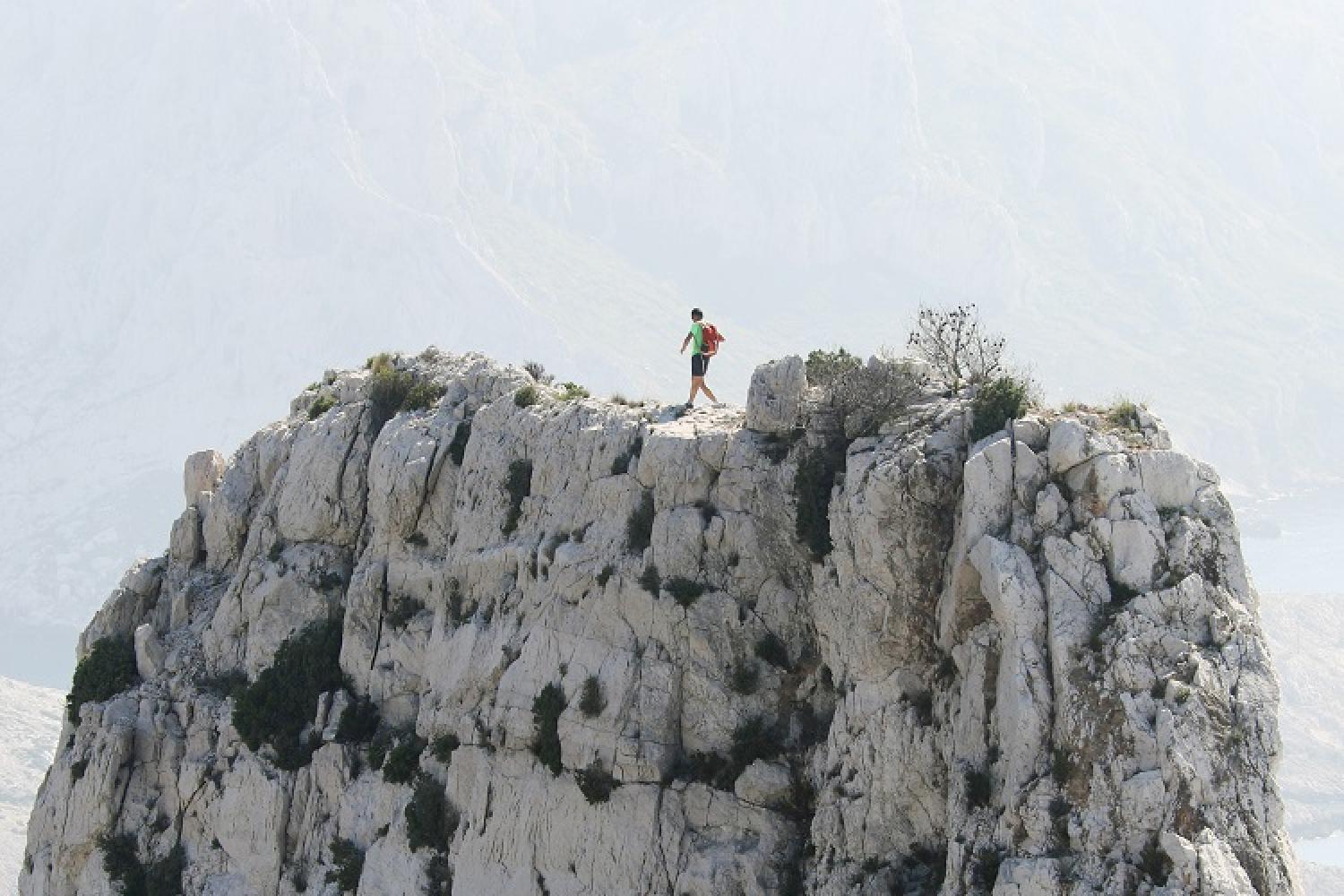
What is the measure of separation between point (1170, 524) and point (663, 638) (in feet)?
46.1

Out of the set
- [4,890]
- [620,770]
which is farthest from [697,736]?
[4,890]

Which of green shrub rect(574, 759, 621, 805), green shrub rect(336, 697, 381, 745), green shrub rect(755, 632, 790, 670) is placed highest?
green shrub rect(755, 632, 790, 670)

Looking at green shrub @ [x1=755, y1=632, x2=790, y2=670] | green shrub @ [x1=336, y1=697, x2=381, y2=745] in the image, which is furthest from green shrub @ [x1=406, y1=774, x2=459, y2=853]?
green shrub @ [x1=755, y1=632, x2=790, y2=670]

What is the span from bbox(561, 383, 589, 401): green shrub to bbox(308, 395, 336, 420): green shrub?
8.88m

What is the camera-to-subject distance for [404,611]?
58.9m

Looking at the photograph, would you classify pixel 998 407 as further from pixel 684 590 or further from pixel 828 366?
pixel 684 590

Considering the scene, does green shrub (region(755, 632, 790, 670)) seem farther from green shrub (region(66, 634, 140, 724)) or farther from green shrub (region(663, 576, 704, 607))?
green shrub (region(66, 634, 140, 724))

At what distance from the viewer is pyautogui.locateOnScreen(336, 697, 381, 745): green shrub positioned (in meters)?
58.0

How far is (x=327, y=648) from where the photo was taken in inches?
2367

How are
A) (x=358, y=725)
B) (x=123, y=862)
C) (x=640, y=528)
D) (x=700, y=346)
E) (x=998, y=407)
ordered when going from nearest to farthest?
(x=998, y=407) → (x=640, y=528) → (x=700, y=346) → (x=358, y=725) → (x=123, y=862)

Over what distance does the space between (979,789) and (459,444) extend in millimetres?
22826

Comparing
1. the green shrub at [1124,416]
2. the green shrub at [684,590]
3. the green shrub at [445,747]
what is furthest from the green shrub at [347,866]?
the green shrub at [1124,416]

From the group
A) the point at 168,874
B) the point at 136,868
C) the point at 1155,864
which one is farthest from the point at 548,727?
the point at 1155,864

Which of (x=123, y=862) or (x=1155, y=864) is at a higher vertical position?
(x=1155, y=864)
